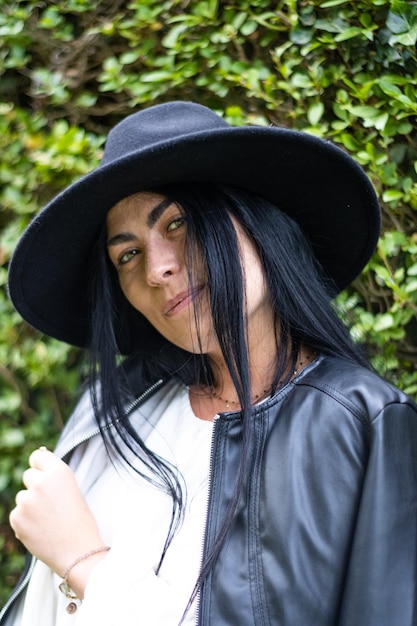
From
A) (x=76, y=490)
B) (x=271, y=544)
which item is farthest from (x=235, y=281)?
(x=76, y=490)

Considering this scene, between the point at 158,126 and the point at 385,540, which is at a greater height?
the point at 158,126

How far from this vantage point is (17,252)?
1783mm

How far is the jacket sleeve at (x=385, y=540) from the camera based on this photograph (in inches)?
52.6

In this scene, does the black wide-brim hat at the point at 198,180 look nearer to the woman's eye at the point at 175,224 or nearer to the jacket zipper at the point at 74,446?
the woman's eye at the point at 175,224

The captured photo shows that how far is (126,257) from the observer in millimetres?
1816

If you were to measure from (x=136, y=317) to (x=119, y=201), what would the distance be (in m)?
0.48

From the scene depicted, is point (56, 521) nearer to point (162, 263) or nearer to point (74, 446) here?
point (74, 446)

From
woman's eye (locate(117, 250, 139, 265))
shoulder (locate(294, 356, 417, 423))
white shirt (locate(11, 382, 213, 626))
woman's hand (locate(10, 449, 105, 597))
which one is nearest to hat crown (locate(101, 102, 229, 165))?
woman's eye (locate(117, 250, 139, 265))

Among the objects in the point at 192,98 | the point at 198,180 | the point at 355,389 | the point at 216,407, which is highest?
the point at 198,180

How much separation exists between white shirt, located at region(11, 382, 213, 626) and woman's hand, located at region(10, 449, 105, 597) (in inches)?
2.9

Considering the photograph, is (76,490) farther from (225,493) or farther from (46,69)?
(46,69)

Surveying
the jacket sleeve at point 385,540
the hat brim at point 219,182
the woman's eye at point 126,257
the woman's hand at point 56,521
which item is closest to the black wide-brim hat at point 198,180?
the hat brim at point 219,182

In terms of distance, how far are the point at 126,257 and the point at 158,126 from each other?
13.5 inches

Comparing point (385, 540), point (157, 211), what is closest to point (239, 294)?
point (157, 211)
